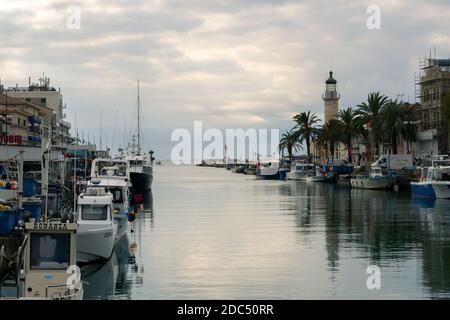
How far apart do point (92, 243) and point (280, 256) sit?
36.0ft

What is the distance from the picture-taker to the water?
108 ft

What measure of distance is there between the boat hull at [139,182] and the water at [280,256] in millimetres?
32581

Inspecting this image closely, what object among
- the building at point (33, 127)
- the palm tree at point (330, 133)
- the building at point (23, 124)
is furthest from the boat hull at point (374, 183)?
the building at point (23, 124)

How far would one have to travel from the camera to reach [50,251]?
997 inches

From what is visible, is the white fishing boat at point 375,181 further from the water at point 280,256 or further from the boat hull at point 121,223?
the boat hull at point 121,223

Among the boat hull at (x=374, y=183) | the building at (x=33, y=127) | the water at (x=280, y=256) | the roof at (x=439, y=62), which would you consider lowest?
the water at (x=280, y=256)

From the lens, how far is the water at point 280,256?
33.1 metres

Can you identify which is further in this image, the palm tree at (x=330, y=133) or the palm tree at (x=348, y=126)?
the palm tree at (x=330, y=133)

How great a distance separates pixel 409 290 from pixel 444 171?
59468 millimetres

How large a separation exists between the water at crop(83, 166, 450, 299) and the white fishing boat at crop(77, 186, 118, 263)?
0.85 m
